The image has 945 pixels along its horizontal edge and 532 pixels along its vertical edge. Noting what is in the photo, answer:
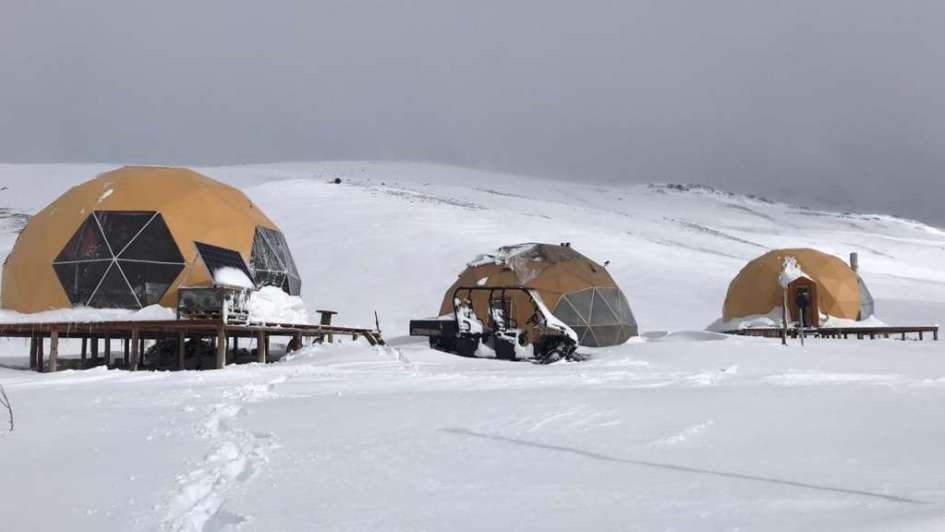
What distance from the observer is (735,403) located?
8.12m

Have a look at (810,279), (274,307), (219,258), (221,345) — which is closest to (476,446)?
(221,345)

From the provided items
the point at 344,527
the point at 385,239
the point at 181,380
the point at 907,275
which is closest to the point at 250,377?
the point at 181,380

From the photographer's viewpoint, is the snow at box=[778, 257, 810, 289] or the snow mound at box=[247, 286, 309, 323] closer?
the snow mound at box=[247, 286, 309, 323]

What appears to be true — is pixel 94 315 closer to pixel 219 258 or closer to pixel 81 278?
pixel 81 278

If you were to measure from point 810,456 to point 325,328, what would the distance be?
53.6 feet

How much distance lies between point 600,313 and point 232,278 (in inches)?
408

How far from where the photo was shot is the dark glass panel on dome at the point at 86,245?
19125 millimetres

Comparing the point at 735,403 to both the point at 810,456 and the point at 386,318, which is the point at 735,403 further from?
the point at 386,318

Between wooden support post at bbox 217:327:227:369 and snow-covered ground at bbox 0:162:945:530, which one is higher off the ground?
wooden support post at bbox 217:327:227:369

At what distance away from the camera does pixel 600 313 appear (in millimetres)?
24141

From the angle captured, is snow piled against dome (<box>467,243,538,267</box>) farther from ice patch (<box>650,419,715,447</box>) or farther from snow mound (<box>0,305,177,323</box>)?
ice patch (<box>650,419,715,447</box>)

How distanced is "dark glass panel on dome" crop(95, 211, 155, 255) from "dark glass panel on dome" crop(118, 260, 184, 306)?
0.54 m

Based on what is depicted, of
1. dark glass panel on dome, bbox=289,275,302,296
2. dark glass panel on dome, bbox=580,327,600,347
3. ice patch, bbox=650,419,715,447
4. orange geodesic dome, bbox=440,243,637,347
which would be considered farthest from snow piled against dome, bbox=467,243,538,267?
ice patch, bbox=650,419,715,447

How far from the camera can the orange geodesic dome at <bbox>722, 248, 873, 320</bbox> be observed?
32.0 meters
